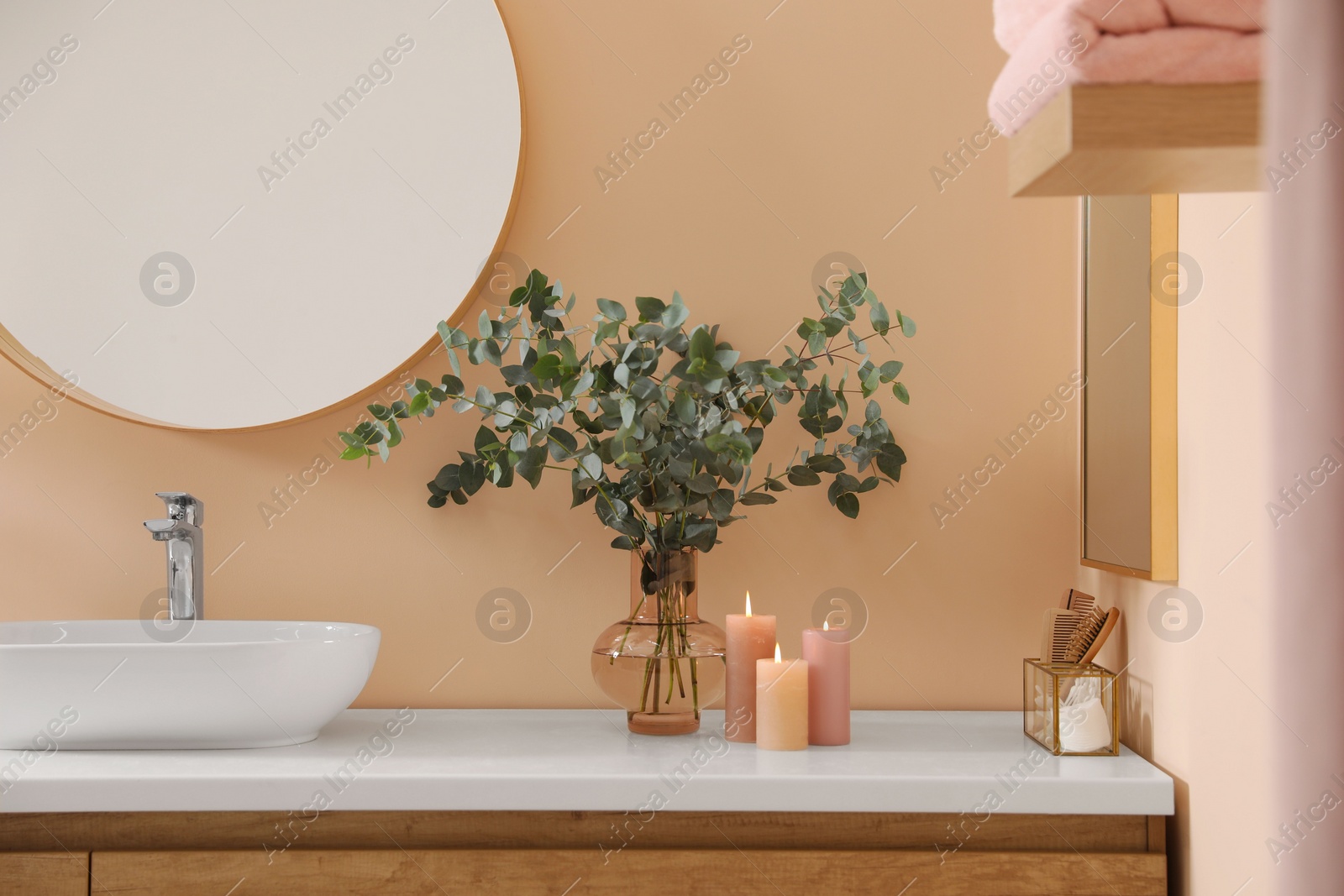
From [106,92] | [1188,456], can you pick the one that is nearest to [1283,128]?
[1188,456]

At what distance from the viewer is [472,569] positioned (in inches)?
49.3

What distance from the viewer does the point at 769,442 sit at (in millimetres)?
1240

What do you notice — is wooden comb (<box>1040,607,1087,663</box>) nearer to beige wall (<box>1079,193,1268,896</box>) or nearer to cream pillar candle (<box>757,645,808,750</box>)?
beige wall (<box>1079,193,1268,896</box>)

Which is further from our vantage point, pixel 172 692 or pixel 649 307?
pixel 649 307

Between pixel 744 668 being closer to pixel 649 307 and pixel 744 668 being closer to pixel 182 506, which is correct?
pixel 649 307

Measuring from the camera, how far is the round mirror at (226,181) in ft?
4.09

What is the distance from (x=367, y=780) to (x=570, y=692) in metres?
0.38

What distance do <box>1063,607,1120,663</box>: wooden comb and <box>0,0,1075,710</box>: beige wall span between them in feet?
0.59

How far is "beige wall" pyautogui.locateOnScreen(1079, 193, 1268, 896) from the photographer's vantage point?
79 cm

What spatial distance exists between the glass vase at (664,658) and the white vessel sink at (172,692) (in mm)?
255

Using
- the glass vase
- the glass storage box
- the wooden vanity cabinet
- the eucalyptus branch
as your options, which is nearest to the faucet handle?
the eucalyptus branch

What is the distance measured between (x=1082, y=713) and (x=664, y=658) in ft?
1.32

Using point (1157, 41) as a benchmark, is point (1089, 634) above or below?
below

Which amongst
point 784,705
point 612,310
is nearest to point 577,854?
point 784,705
